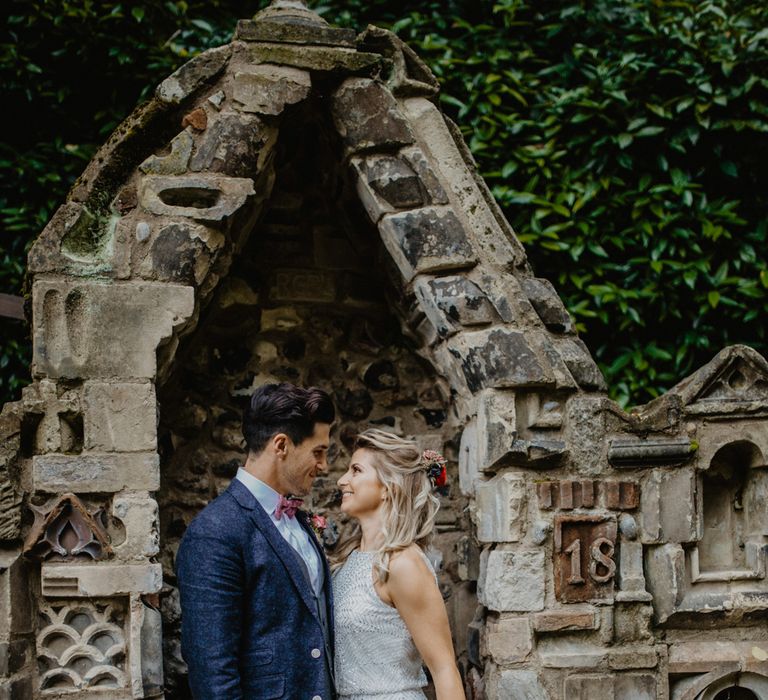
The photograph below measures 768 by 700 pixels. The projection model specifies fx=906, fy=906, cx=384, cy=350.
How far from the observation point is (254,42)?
3.43 m

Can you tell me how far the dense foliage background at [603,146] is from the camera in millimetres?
5219

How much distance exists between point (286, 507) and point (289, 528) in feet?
0.45

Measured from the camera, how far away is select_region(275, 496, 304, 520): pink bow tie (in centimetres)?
311

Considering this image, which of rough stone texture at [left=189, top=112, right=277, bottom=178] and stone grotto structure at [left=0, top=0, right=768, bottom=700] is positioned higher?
rough stone texture at [left=189, top=112, right=277, bottom=178]

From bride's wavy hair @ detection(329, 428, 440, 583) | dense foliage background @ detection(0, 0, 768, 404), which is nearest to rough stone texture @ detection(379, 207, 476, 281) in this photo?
bride's wavy hair @ detection(329, 428, 440, 583)

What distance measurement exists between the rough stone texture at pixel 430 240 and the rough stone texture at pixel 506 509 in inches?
33.5

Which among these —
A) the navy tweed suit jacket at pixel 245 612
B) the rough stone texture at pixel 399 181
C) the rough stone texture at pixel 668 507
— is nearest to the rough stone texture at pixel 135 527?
the navy tweed suit jacket at pixel 245 612

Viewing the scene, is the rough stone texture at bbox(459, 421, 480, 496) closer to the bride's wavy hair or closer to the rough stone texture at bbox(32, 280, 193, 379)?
the bride's wavy hair

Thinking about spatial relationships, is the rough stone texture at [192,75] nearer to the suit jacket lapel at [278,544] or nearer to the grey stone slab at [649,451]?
the suit jacket lapel at [278,544]

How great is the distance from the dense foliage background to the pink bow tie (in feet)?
8.44

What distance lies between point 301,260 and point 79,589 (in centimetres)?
182

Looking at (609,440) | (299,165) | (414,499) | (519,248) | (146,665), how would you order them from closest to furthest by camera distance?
(146,665) → (414,499) → (609,440) → (519,248) → (299,165)

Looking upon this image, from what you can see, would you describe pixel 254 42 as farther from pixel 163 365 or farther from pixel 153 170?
pixel 163 365

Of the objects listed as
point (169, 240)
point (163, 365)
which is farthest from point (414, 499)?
point (169, 240)
